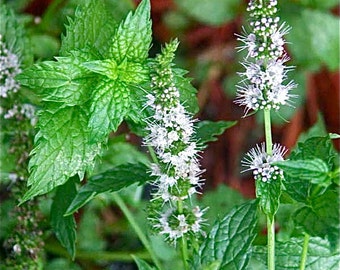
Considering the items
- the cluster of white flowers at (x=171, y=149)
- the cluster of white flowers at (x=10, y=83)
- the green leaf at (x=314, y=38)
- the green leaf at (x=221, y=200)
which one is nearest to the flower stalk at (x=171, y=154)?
the cluster of white flowers at (x=171, y=149)

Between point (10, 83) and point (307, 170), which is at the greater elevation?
point (10, 83)

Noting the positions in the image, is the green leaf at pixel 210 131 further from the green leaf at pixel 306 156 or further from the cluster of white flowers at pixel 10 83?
the cluster of white flowers at pixel 10 83

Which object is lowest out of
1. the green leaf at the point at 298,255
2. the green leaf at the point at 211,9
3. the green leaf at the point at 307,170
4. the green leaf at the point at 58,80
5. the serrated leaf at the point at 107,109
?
the green leaf at the point at 298,255

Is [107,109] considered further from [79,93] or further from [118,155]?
[118,155]

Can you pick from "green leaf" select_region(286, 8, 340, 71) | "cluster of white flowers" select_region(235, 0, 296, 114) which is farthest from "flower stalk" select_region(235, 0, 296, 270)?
"green leaf" select_region(286, 8, 340, 71)

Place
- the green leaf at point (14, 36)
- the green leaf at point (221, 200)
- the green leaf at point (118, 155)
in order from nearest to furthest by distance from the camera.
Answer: the green leaf at point (14, 36)
the green leaf at point (118, 155)
the green leaf at point (221, 200)

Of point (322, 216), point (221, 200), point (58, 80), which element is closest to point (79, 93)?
point (58, 80)
